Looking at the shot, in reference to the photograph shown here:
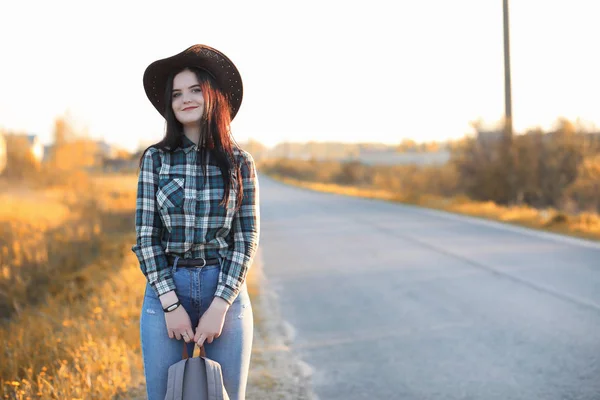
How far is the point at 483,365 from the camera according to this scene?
499 centimetres

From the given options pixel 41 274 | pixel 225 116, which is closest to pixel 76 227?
pixel 41 274

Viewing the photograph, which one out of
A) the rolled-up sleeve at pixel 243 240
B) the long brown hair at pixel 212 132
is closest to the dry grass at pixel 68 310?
the rolled-up sleeve at pixel 243 240

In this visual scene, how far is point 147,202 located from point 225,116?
47cm

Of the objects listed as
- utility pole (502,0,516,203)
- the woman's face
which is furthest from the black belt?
utility pole (502,0,516,203)

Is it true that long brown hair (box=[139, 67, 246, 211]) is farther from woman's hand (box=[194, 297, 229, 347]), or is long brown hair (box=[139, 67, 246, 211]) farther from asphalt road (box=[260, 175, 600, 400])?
asphalt road (box=[260, 175, 600, 400])

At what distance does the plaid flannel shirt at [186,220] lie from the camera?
7.82 ft

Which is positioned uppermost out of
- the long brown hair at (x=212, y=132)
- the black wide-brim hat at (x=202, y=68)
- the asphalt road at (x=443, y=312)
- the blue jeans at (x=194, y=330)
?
the black wide-brim hat at (x=202, y=68)

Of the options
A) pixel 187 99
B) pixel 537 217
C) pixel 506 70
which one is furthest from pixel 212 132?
pixel 506 70

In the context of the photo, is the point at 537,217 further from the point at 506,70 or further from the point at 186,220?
the point at 186,220

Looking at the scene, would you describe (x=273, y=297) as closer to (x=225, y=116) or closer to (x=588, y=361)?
(x=588, y=361)

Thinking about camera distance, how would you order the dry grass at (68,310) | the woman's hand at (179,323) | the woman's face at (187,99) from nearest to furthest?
the woman's hand at (179,323), the woman's face at (187,99), the dry grass at (68,310)

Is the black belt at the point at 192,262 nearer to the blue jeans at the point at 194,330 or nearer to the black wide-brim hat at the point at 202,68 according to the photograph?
the blue jeans at the point at 194,330

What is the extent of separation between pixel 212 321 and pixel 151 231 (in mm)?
399

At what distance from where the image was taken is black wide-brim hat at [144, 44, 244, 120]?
98.7 inches
